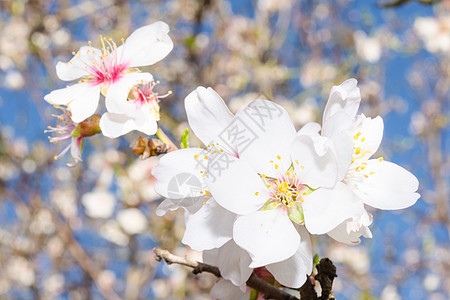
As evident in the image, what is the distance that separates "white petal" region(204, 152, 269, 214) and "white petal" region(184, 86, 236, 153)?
2.2 inches

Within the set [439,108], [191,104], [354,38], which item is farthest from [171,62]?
[191,104]

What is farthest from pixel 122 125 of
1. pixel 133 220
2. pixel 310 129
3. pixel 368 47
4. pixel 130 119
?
pixel 368 47

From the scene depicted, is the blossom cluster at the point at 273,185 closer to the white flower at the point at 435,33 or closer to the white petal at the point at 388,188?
Answer: the white petal at the point at 388,188

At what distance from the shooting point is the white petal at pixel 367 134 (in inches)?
21.1

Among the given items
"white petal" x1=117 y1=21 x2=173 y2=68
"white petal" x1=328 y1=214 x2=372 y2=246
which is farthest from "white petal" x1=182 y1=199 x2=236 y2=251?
"white petal" x1=117 y1=21 x2=173 y2=68

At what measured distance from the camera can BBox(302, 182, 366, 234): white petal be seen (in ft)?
1.44

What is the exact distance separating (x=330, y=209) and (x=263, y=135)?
4.2 inches

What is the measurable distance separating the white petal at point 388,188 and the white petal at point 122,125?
0.81 feet

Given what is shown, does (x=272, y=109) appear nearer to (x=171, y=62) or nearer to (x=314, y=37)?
(x=171, y=62)

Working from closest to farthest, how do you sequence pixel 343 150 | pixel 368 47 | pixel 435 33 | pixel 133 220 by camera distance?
pixel 343 150, pixel 133 220, pixel 435 33, pixel 368 47

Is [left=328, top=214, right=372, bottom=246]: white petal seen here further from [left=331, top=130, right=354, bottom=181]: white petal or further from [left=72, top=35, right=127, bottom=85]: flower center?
[left=72, top=35, right=127, bottom=85]: flower center

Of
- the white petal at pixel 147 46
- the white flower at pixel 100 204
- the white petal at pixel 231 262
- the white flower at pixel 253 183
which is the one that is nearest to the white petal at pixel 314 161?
the white flower at pixel 253 183

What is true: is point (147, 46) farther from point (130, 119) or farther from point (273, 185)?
point (273, 185)

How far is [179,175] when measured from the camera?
1.67ft
